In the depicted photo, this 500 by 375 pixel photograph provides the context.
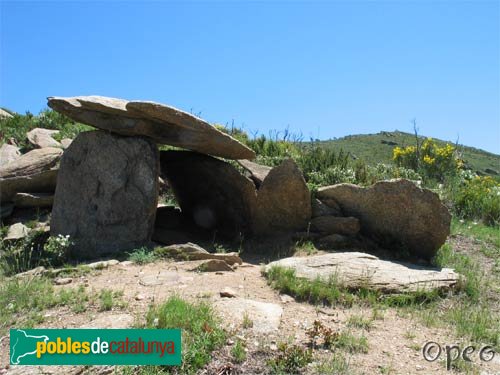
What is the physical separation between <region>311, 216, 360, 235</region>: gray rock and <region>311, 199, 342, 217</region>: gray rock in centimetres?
12

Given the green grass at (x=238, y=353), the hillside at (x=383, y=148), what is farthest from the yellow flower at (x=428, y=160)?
the hillside at (x=383, y=148)

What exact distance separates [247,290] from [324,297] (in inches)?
36.9

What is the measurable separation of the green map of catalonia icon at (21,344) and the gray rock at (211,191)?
483 cm

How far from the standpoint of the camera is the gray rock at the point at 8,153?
10.6 metres

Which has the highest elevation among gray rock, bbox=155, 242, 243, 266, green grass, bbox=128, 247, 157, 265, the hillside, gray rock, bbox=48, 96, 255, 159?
the hillside

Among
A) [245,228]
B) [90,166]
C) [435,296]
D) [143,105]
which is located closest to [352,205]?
[245,228]

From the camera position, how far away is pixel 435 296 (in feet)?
21.0

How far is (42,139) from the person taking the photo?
11695 millimetres

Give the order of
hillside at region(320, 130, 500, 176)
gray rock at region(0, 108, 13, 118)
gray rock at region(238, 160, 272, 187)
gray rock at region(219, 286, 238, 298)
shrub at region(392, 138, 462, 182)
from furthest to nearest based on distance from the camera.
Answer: hillside at region(320, 130, 500, 176) < gray rock at region(0, 108, 13, 118) < shrub at region(392, 138, 462, 182) < gray rock at region(238, 160, 272, 187) < gray rock at region(219, 286, 238, 298)

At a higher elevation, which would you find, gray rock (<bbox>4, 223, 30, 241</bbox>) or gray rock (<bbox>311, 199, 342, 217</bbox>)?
gray rock (<bbox>311, 199, 342, 217</bbox>)

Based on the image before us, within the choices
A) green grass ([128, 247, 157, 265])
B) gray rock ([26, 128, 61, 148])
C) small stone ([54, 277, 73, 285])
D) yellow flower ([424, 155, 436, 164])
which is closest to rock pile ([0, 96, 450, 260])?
green grass ([128, 247, 157, 265])

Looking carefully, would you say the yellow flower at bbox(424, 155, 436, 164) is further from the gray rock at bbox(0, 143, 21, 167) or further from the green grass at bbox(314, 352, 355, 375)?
the green grass at bbox(314, 352, 355, 375)

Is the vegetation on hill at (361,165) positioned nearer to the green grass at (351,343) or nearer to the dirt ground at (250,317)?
the dirt ground at (250,317)

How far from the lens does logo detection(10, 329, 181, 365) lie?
4188 mm
